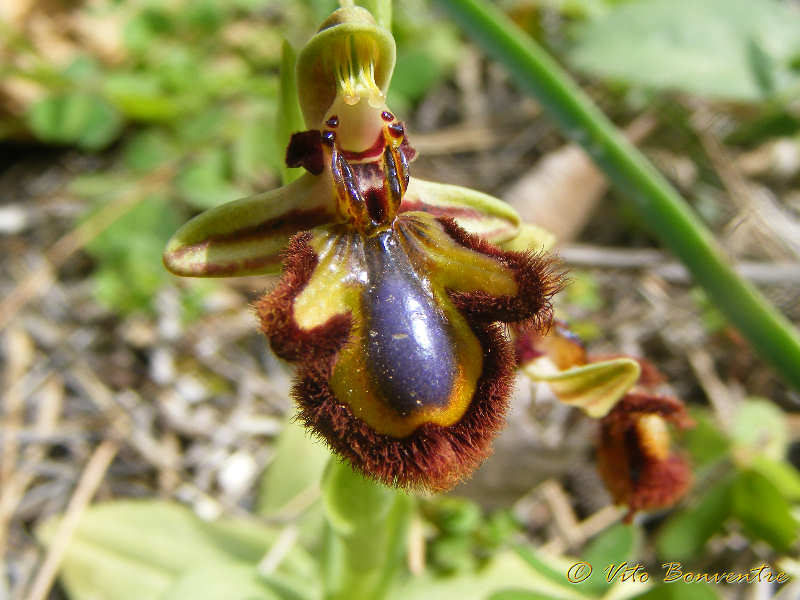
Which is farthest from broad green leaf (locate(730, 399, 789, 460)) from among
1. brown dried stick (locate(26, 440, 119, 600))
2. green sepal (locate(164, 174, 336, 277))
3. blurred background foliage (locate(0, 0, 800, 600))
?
brown dried stick (locate(26, 440, 119, 600))

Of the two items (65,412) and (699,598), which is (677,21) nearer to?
(699,598)

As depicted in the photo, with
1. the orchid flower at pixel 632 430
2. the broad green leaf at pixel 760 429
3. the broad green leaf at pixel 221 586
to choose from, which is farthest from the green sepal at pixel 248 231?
Result: the broad green leaf at pixel 760 429

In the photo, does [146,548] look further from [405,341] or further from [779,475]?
[779,475]

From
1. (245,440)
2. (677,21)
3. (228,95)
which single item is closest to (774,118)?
(677,21)

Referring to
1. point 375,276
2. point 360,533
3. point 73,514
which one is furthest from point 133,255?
point 375,276

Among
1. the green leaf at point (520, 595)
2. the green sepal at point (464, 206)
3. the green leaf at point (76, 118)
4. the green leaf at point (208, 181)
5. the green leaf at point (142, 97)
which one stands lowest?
the green leaf at point (520, 595)

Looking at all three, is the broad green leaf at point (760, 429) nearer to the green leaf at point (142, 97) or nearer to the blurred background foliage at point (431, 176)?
the blurred background foliage at point (431, 176)

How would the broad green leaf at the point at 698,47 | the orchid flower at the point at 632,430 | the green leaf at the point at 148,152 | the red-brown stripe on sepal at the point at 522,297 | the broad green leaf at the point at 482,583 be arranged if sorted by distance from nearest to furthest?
the red-brown stripe on sepal at the point at 522,297, the orchid flower at the point at 632,430, the broad green leaf at the point at 482,583, the broad green leaf at the point at 698,47, the green leaf at the point at 148,152
